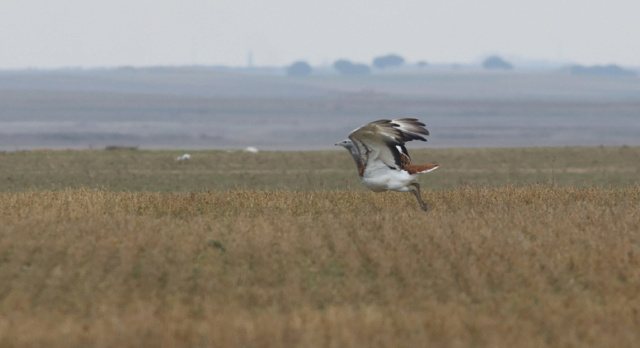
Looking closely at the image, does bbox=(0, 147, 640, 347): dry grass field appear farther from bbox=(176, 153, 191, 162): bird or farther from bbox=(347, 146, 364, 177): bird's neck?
bbox=(176, 153, 191, 162): bird

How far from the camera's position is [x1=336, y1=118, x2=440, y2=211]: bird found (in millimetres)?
16016

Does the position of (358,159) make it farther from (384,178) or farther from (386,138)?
(386,138)

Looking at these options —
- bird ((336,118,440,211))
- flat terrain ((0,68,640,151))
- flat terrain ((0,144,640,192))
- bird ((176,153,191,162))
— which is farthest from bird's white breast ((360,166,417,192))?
flat terrain ((0,68,640,151))

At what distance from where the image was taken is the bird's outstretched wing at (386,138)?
15938 millimetres

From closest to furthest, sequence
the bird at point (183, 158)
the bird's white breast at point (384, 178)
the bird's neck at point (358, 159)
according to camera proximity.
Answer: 1. the bird's white breast at point (384, 178)
2. the bird's neck at point (358, 159)
3. the bird at point (183, 158)

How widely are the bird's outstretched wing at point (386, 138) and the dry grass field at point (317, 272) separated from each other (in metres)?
0.85

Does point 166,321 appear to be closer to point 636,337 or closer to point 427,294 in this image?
point 427,294

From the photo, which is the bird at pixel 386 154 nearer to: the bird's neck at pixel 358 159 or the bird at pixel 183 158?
the bird's neck at pixel 358 159

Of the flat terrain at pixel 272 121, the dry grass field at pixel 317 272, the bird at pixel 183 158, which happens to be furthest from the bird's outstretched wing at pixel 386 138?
the flat terrain at pixel 272 121

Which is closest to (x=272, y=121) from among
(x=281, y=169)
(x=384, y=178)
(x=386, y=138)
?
(x=281, y=169)

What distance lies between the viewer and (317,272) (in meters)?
12.1

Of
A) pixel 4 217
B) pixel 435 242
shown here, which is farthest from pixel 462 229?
pixel 4 217

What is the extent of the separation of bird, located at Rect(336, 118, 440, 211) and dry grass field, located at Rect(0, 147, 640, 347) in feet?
A: 1.69

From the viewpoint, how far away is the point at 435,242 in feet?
43.5
